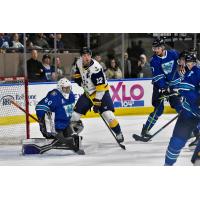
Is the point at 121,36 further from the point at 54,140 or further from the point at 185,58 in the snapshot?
the point at 54,140

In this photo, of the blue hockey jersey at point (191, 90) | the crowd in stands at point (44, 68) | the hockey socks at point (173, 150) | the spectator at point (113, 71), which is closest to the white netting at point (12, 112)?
the crowd in stands at point (44, 68)

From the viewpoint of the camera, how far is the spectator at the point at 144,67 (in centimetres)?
514

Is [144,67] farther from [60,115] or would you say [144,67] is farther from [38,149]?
[38,149]

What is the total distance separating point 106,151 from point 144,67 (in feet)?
Answer: 2.39

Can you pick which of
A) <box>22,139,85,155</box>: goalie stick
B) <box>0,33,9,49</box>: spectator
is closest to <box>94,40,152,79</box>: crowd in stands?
<box>22,139,85,155</box>: goalie stick

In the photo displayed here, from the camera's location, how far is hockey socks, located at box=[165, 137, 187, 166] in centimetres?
497

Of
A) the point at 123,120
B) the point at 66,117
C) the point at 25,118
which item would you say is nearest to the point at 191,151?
the point at 123,120

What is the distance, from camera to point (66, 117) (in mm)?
5156

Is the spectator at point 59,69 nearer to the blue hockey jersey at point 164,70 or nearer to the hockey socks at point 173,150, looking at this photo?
the blue hockey jersey at point 164,70

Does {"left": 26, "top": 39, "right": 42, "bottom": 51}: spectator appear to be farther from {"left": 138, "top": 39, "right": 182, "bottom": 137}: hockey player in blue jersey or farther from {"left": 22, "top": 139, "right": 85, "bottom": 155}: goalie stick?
{"left": 138, "top": 39, "right": 182, "bottom": 137}: hockey player in blue jersey

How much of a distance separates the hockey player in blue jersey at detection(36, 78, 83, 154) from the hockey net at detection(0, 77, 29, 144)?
0.51 feet

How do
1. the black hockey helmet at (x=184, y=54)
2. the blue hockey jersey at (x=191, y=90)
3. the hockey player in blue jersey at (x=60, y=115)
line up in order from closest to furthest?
the blue hockey jersey at (x=191, y=90)
the black hockey helmet at (x=184, y=54)
the hockey player in blue jersey at (x=60, y=115)

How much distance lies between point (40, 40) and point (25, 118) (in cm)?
67

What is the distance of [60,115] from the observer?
518cm
